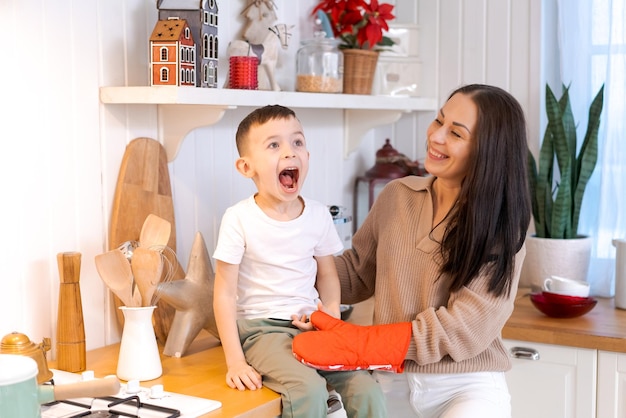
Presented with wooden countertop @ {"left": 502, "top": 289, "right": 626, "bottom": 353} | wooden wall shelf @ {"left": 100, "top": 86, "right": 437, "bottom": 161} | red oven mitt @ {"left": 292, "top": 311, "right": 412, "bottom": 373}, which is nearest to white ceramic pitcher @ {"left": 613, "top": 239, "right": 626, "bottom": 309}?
wooden countertop @ {"left": 502, "top": 289, "right": 626, "bottom": 353}

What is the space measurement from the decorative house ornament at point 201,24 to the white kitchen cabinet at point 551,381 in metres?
1.07

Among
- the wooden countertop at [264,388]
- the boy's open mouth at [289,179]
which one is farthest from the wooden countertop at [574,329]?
the boy's open mouth at [289,179]

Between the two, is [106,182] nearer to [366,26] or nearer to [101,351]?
[101,351]

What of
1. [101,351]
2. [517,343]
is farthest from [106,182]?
[517,343]

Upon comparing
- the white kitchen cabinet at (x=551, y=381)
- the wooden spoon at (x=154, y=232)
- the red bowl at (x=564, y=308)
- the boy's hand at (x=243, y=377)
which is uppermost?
the wooden spoon at (x=154, y=232)

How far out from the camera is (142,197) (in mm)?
2023

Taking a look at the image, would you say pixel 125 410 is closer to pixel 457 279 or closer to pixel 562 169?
pixel 457 279

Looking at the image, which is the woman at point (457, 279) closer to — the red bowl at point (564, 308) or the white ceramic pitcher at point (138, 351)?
the white ceramic pitcher at point (138, 351)

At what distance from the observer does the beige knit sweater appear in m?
1.77

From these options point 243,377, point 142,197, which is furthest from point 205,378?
point 142,197

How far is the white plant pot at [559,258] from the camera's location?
8.49 feet

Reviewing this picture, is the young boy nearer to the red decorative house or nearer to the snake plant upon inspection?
the red decorative house

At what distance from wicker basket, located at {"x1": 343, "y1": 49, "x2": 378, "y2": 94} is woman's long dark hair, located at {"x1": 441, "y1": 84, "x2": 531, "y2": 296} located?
2.53 ft

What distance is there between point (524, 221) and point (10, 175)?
106cm
